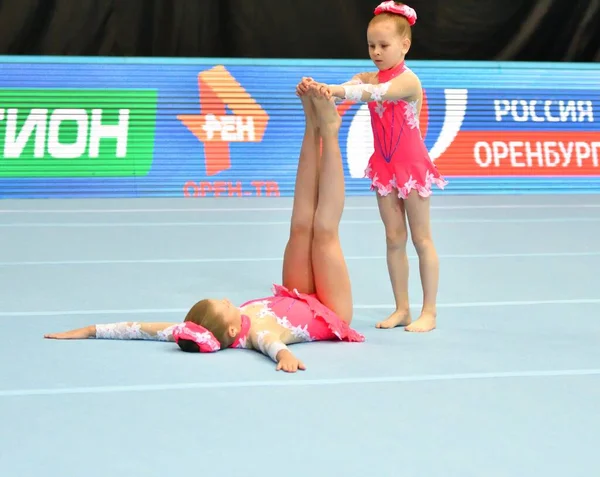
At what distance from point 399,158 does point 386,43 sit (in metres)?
0.41

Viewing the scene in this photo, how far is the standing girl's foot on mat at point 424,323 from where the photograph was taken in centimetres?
348

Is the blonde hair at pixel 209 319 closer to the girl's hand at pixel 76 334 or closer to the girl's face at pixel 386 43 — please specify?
the girl's hand at pixel 76 334

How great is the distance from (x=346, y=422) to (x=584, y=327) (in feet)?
4.60

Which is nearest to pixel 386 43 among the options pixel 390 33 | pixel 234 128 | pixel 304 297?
pixel 390 33

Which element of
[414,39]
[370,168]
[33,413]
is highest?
[414,39]

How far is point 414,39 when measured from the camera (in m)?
8.77

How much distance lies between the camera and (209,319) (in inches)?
122

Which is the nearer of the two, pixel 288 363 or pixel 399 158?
pixel 288 363

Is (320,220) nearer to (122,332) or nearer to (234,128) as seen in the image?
(122,332)

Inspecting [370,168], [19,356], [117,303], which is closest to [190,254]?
[117,303]

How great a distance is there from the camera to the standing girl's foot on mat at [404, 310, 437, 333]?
11.4 feet

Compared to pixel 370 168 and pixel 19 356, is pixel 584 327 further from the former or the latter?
pixel 19 356

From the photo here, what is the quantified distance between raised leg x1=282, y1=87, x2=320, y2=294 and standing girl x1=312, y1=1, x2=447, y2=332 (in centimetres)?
27

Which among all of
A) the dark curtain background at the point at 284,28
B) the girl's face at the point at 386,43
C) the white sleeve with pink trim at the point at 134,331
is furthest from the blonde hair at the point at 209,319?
the dark curtain background at the point at 284,28
